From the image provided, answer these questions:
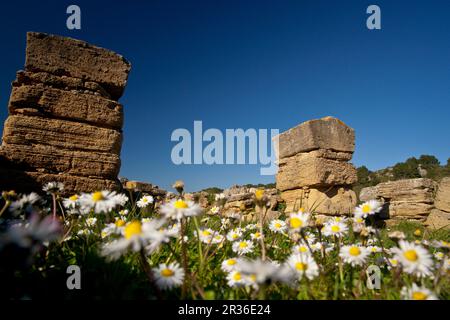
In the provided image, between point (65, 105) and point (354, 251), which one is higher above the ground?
point (65, 105)

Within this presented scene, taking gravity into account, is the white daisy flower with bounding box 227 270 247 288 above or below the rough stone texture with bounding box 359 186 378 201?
below

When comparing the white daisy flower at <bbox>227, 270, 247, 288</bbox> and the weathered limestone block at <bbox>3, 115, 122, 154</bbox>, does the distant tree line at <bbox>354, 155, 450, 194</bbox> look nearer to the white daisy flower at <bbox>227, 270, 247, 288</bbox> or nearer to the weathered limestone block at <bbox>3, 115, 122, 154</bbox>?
the weathered limestone block at <bbox>3, 115, 122, 154</bbox>

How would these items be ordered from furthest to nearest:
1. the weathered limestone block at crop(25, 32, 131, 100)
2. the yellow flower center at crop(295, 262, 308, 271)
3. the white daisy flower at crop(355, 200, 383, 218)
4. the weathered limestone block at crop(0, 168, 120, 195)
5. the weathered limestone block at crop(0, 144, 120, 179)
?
the weathered limestone block at crop(25, 32, 131, 100)
the weathered limestone block at crop(0, 144, 120, 179)
the weathered limestone block at crop(0, 168, 120, 195)
the white daisy flower at crop(355, 200, 383, 218)
the yellow flower center at crop(295, 262, 308, 271)

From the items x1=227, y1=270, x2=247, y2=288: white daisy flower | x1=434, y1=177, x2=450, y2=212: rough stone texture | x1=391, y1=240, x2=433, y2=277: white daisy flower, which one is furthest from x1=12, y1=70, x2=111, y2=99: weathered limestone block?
x1=434, y1=177, x2=450, y2=212: rough stone texture

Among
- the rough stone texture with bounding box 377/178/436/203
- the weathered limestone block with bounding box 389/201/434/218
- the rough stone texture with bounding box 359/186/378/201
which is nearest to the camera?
the weathered limestone block with bounding box 389/201/434/218

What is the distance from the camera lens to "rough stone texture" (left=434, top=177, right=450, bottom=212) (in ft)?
29.1

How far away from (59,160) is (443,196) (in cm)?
1142

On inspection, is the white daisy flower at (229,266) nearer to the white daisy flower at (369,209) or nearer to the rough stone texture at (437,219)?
the white daisy flower at (369,209)

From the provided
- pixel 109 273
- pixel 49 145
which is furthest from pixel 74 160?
pixel 109 273

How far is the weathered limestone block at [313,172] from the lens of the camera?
726 centimetres

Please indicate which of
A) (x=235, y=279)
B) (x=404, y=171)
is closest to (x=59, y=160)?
(x=235, y=279)

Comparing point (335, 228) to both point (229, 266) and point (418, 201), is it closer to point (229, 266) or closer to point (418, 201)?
point (229, 266)

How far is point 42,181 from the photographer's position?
4.17 metres
